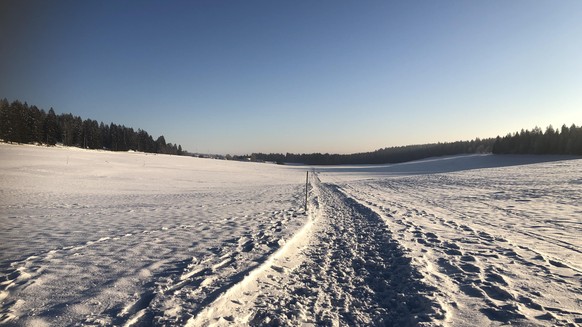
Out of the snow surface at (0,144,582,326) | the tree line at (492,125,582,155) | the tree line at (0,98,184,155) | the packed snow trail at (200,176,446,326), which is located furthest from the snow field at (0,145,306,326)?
the tree line at (492,125,582,155)

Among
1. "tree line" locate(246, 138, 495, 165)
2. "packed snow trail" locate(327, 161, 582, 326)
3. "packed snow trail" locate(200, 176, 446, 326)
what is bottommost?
"packed snow trail" locate(200, 176, 446, 326)

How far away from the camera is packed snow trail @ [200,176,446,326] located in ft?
15.7

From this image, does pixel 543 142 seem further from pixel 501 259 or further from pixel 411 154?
pixel 411 154

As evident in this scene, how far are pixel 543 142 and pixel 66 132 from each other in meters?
122

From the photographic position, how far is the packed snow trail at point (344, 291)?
4.78 meters

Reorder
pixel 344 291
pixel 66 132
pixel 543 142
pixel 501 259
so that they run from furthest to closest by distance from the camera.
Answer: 1. pixel 66 132
2. pixel 543 142
3. pixel 501 259
4. pixel 344 291

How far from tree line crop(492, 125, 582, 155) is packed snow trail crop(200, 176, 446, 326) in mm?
70718

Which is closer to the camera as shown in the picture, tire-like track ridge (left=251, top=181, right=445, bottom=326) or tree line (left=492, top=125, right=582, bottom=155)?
tire-like track ridge (left=251, top=181, right=445, bottom=326)

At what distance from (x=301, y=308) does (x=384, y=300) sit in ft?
5.24

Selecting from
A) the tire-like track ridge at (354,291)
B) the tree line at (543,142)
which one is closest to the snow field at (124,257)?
the tire-like track ridge at (354,291)

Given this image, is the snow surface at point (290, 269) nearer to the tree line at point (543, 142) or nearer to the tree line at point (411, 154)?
the tree line at point (543, 142)

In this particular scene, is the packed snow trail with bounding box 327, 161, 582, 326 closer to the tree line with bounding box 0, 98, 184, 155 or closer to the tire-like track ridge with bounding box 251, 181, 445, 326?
the tire-like track ridge with bounding box 251, 181, 445, 326

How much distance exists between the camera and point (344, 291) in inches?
227

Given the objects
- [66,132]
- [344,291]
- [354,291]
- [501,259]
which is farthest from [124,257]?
[66,132]
